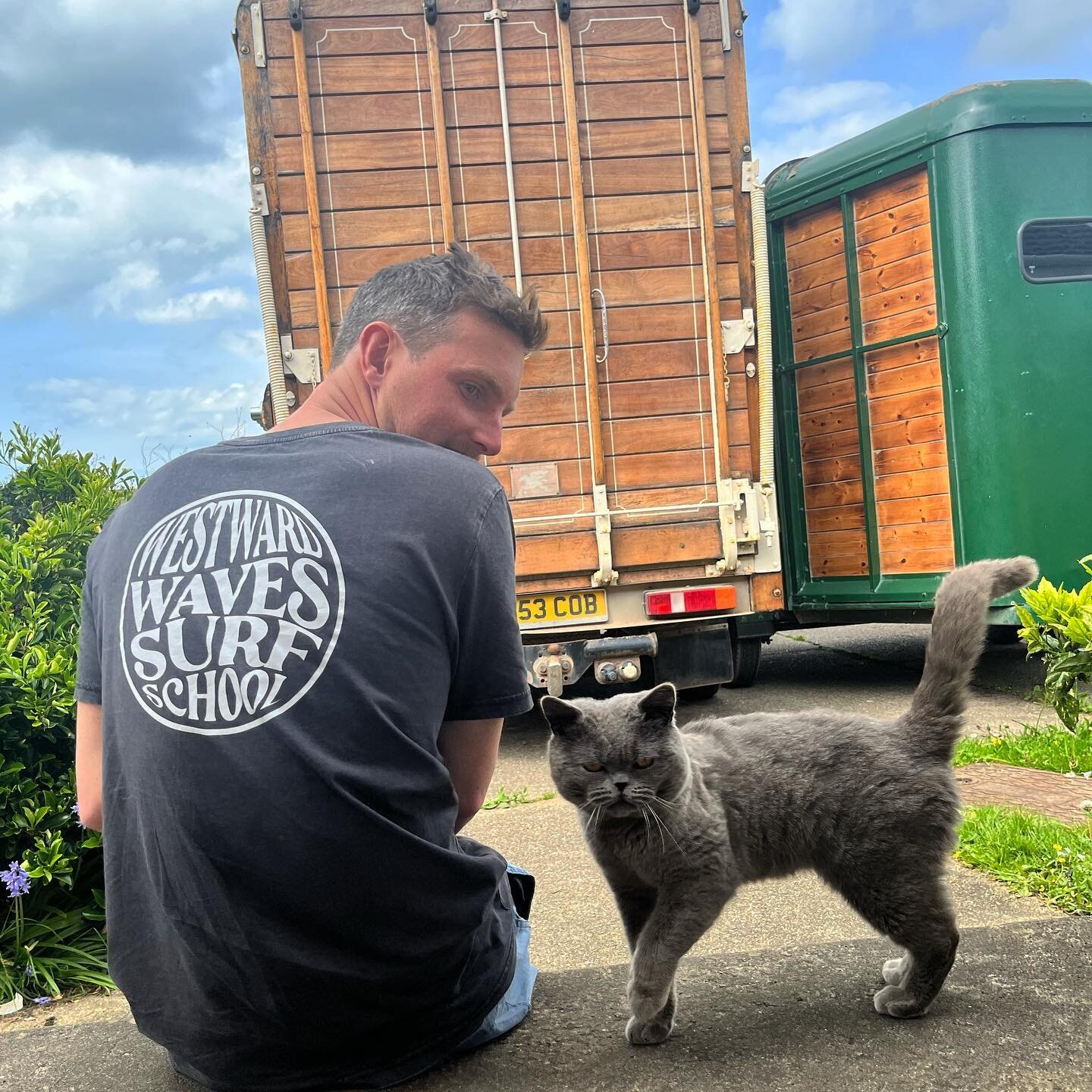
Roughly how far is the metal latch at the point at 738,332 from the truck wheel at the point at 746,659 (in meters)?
2.04

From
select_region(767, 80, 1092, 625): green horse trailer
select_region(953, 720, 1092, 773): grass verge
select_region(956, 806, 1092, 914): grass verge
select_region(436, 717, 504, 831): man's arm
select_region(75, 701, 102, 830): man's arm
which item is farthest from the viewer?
select_region(767, 80, 1092, 625): green horse trailer

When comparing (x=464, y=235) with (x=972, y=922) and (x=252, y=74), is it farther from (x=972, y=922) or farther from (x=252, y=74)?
(x=972, y=922)

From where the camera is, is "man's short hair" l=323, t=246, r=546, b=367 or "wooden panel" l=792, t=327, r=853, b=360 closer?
"man's short hair" l=323, t=246, r=546, b=367

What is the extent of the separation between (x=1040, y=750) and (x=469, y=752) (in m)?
4.11

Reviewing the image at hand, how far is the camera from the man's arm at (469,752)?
1.91m

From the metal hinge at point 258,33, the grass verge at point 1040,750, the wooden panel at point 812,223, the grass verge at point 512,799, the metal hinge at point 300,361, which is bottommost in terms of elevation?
the grass verge at point 512,799

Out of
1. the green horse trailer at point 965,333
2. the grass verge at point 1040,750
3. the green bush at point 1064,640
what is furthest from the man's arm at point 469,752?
the green horse trailer at point 965,333

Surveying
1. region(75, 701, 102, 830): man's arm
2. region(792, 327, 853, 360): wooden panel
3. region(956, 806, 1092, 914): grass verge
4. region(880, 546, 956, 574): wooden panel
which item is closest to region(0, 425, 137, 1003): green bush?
region(75, 701, 102, 830): man's arm

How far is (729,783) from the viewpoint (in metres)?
2.45

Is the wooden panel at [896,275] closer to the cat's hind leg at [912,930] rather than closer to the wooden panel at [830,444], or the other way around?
the wooden panel at [830,444]

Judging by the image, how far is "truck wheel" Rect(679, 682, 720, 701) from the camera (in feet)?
25.4

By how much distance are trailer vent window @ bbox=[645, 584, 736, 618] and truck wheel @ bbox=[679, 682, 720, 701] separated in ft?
3.77

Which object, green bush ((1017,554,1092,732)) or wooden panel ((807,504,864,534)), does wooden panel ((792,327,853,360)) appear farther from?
green bush ((1017,554,1092,732))

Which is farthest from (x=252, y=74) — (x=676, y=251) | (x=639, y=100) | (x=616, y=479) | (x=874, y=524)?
(x=874, y=524)
